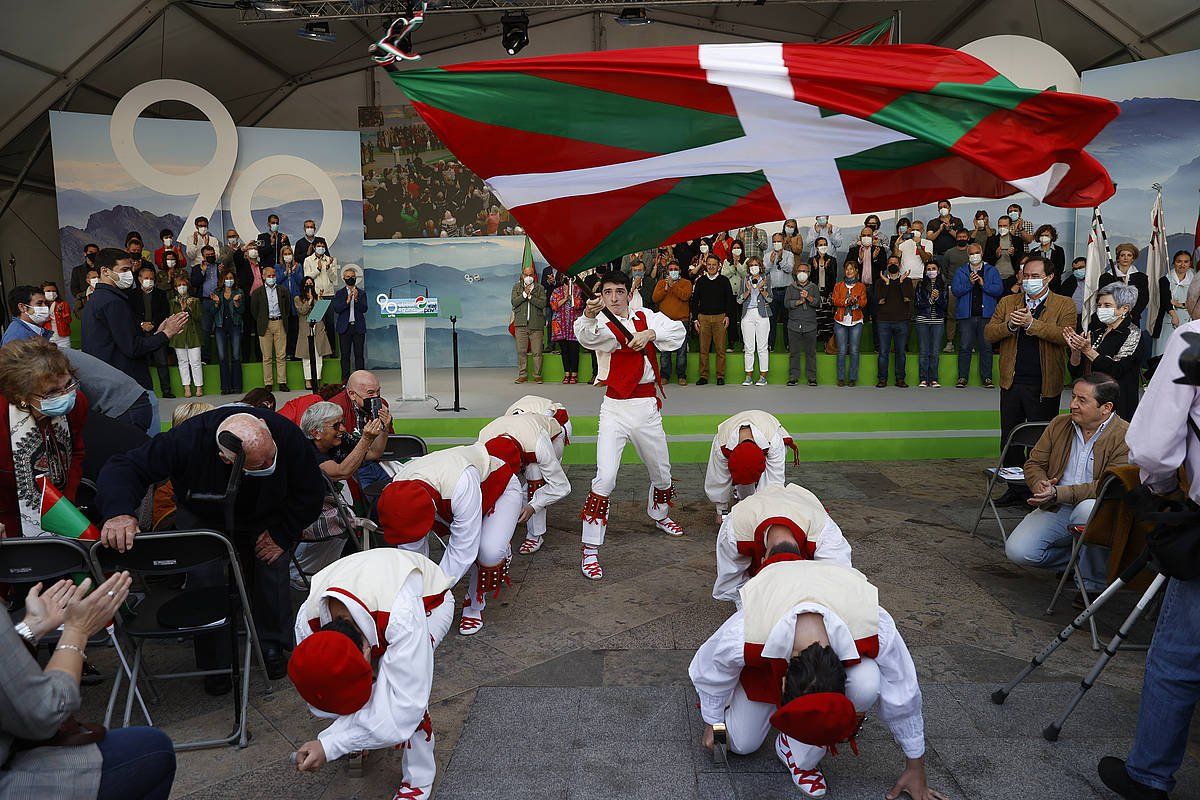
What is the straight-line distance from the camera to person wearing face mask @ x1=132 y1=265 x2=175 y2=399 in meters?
11.6

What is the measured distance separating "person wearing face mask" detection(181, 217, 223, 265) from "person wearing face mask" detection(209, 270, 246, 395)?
152cm

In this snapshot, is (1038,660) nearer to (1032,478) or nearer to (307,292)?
(1032,478)

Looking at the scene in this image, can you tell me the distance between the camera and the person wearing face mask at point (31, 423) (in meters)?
4.00

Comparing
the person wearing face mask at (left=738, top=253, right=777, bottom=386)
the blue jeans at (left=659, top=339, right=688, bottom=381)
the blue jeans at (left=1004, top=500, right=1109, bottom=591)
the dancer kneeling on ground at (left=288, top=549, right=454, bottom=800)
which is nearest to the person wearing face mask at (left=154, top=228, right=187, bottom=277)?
the blue jeans at (left=659, top=339, right=688, bottom=381)

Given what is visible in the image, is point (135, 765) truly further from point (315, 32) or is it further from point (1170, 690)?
point (315, 32)

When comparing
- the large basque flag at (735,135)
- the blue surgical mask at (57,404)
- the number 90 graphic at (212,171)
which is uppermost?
the number 90 graphic at (212,171)

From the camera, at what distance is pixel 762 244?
558 inches

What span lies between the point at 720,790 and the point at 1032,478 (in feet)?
10.2

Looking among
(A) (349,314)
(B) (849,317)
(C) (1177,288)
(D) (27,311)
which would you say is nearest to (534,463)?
(D) (27,311)

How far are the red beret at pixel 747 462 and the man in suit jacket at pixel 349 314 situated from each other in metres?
8.69

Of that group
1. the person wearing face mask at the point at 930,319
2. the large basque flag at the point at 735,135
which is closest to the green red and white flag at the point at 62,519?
Answer: the large basque flag at the point at 735,135

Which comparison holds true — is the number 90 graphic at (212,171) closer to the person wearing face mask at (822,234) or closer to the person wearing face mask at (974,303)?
the person wearing face mask at (822,234)

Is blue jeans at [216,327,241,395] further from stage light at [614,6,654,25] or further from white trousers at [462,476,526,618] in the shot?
white trousers at [462,476,526,618]

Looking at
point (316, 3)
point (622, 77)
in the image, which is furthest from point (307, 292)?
point (622, 77)
